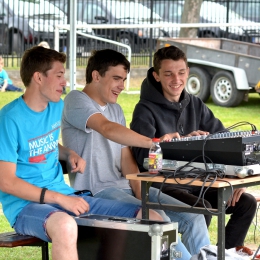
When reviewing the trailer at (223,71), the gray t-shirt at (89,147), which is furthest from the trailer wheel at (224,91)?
the gray t-shirt at (89,147)

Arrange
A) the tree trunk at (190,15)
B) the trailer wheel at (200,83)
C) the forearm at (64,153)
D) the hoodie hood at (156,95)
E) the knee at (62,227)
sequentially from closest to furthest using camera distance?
the knee at (62,227) < the forearm at (64,153) < the hoodie hood at (156,95) < the trailer wheel at (200,83) < the tree trunk at (190,15)

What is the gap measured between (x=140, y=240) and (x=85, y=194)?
2.47 ft

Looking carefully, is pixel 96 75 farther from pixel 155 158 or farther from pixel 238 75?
pixel 238 75

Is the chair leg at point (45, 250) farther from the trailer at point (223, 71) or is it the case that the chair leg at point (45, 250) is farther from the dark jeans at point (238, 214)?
the trailer at point (223, 71)

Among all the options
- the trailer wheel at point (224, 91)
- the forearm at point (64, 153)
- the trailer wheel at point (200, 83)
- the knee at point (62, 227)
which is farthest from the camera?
the trailer wheel at point (200, 83)

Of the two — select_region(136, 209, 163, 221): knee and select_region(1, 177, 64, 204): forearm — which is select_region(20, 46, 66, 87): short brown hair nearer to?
select_region(1, 177, 64, 204): forearm

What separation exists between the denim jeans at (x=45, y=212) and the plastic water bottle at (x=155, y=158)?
310mm

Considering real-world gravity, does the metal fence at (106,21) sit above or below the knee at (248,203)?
above

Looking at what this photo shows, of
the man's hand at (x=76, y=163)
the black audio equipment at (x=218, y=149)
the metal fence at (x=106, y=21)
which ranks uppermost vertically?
the metal fence at (x=106, y=21)

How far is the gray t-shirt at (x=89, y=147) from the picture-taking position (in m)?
4.59

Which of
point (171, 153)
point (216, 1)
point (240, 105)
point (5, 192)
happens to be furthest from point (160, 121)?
point (216, 1)

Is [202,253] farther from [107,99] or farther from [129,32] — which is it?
[129,32]

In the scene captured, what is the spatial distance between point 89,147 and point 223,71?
362 inches

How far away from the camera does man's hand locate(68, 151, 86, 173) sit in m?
4.36
